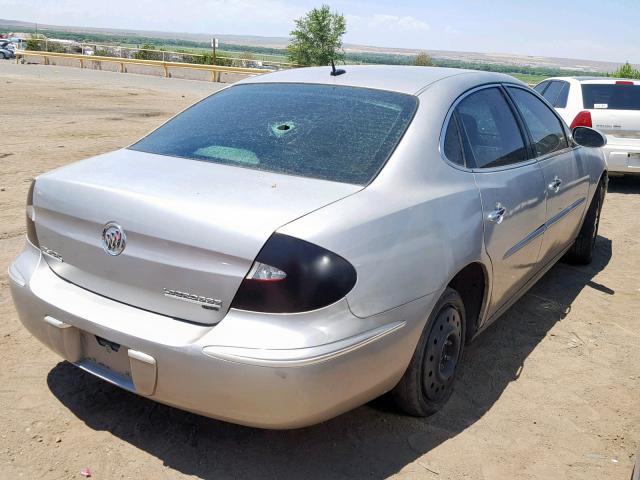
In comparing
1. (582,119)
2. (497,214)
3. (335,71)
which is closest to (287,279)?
(497,214)

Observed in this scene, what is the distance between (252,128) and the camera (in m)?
3.29

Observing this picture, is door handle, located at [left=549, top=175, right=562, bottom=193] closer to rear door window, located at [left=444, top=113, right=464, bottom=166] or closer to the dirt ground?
the dirt ground

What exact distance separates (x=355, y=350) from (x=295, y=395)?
28 cm

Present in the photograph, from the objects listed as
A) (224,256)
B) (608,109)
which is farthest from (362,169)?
(608,109)

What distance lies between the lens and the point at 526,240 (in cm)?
389

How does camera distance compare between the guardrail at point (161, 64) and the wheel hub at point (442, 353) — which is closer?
the wheel hub at point (442, 353)

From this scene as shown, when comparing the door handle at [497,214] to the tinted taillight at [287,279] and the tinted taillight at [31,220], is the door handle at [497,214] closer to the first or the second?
the tinted taillight at [287,279]

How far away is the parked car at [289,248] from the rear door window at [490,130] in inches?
0.9

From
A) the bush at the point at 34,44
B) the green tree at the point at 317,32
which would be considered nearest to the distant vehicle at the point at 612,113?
the bush at the point at 34,44

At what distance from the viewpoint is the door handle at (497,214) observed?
3346 mm

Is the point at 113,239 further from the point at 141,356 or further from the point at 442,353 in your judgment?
the point at 442,353

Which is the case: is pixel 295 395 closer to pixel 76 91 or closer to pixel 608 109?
pixel 608 109

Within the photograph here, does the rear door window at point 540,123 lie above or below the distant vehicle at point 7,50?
above

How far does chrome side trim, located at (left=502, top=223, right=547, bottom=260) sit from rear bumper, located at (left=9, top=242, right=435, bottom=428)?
1.06 m
